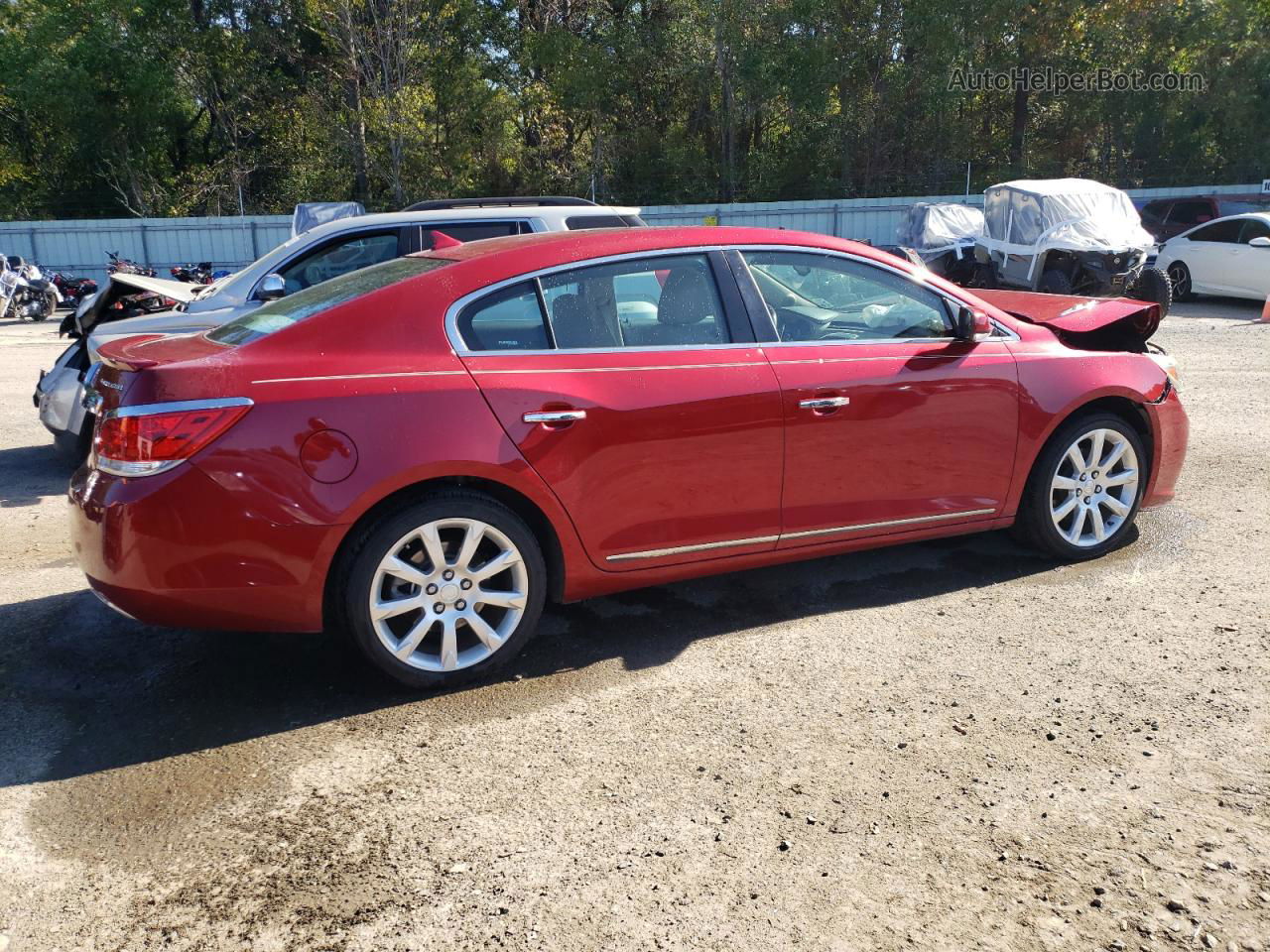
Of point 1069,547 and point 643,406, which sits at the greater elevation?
point 643,406

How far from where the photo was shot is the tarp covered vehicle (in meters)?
18.4

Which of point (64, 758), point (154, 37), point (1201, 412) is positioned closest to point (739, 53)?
point (154, 37)

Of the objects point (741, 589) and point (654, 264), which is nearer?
point (654, 264)

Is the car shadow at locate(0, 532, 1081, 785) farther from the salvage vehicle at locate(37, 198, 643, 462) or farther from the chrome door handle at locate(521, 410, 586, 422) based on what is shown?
the salvage vehicle at locate(37, 198, 643, 462)

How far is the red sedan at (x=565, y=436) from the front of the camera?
3.66 metres

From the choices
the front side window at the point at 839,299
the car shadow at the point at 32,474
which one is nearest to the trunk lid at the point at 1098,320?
the front side window at the point at 839,299

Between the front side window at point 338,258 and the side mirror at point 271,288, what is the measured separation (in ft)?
0.70

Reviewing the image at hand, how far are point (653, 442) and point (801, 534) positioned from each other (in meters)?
0.82

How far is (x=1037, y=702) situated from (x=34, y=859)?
3.18m

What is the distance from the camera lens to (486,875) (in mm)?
2908

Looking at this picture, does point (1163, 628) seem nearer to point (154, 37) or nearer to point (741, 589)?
point (741, 589)

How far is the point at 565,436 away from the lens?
404 centimetres

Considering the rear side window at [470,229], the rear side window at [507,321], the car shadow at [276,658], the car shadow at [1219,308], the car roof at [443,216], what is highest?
the car roof at [443,216]

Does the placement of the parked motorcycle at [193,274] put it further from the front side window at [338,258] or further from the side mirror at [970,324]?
the side mirror at [970,324]
